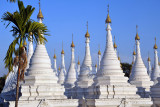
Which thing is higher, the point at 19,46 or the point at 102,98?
the point at 19,46

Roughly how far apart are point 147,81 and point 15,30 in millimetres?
20074

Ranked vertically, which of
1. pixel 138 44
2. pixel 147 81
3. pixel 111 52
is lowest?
pixel 147 81

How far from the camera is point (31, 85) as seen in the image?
24172 mm

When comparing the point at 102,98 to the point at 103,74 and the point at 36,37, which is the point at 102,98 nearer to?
the point at 103,74

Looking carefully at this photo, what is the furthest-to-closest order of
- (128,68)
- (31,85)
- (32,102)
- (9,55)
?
1. (128,68)
2. (31,85)
3. (32,102)
4. (9,55)

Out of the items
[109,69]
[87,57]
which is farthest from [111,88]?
[87,57]

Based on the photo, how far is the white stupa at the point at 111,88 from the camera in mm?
23562

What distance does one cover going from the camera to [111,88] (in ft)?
81.0

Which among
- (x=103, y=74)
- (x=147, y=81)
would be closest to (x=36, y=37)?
(x=103, y=74)

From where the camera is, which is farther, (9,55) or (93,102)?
(93,102)

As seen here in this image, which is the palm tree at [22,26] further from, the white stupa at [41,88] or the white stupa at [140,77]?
the white stupa at [140,77]

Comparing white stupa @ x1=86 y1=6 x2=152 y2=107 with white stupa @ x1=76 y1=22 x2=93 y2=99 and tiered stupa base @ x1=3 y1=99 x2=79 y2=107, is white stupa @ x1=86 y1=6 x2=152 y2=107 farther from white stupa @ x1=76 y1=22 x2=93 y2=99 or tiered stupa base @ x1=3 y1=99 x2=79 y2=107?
white stupa @ x1=76 y1=22 x2=93 y2=99

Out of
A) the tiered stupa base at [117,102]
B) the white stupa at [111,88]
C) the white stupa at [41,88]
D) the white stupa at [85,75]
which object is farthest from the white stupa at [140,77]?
the white stupa at [41,88]

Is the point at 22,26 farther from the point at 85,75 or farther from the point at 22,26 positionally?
the point at 85,75
